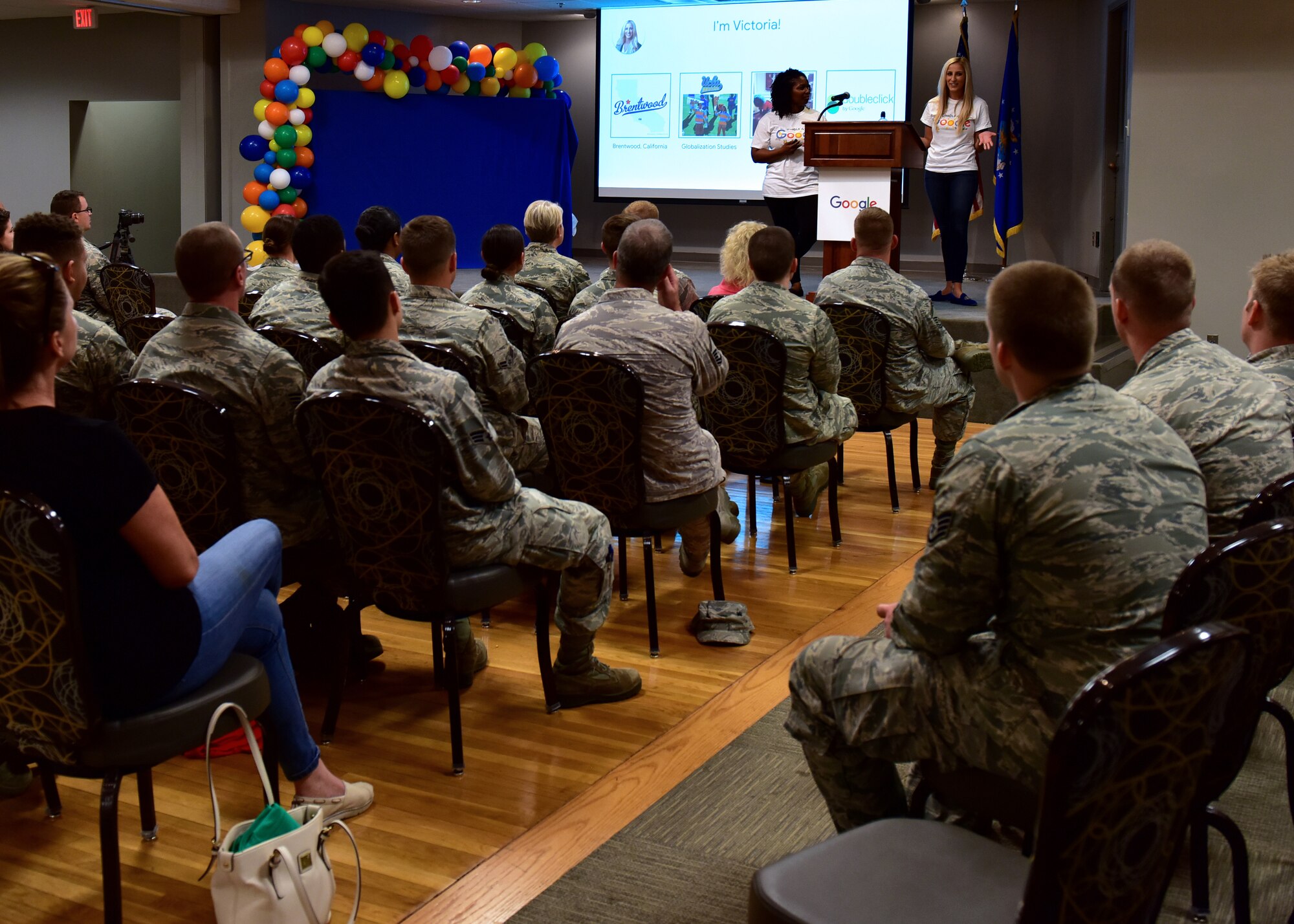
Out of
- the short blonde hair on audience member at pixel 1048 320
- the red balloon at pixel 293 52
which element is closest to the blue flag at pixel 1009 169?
the red balloon at pixel 293 52

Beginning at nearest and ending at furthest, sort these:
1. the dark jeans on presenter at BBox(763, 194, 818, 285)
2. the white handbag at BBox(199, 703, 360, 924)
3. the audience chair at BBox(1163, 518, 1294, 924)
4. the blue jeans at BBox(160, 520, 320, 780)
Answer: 1. the audience chair at BBox(1163, 518, 1294, 924)
2. the white handbag at BBox(199, 703, 360, 924)
3. the blue jeans at BBox(160, 520, 320, 780)
4. the dark jeans on presenter at BBox(763, 194, 818, 285)

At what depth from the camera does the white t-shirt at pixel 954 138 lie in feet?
26.0

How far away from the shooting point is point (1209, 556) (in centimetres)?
166

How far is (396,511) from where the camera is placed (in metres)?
2.75

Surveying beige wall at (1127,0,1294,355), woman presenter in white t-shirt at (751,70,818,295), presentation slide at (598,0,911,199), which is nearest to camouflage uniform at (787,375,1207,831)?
woman presenter in white t-shirt at (751,70,818,295)

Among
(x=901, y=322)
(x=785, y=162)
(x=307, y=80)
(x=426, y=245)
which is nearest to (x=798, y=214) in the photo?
(x=785, y=162)

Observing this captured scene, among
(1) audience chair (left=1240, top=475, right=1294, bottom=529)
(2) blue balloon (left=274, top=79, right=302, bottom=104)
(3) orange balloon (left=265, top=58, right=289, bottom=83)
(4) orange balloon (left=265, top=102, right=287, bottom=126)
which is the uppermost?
(3) orange balloon (left=265, top=58, right=289, bottom=83)

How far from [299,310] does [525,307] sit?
81 centimetres

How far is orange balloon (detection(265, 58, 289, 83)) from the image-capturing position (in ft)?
34.0

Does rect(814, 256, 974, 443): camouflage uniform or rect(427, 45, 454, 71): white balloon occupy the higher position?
rect(427, 45, 454, 71): white balloon

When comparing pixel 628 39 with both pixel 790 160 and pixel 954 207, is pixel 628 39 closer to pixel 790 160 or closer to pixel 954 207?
pixel 790 160

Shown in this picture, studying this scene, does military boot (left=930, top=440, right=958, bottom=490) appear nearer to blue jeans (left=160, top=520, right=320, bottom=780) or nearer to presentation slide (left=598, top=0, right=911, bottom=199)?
blue jeans (left=160, top=520, right=320, bottom=780)

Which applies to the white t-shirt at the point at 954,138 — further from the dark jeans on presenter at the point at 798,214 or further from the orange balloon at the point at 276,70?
the orange balloon at the point at 276,70

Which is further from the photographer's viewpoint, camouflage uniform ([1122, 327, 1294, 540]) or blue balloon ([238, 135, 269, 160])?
blue balloon ([238, 135, 269, 160])
